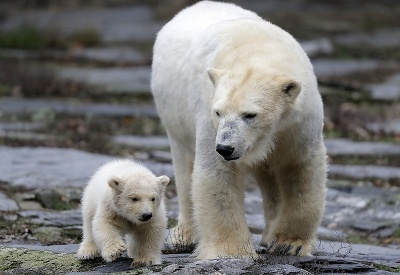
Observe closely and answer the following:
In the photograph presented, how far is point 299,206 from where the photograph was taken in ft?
21.0

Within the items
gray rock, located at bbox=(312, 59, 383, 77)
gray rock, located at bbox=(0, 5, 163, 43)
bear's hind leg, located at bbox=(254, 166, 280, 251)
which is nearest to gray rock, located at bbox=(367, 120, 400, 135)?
gray rock, located at bbox=(312, 59, 383, 77)

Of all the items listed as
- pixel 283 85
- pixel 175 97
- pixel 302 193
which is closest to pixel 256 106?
pixel 283 85

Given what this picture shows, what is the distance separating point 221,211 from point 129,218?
67 cm

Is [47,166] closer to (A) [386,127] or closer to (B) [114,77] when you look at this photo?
(A) [386,127]

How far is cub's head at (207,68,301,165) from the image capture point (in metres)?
5.31

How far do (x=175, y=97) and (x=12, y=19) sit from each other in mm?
18599

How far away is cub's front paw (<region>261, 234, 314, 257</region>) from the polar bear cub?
2.99 ft

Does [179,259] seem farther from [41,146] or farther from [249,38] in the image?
[41,146]

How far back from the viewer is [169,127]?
7445 mm

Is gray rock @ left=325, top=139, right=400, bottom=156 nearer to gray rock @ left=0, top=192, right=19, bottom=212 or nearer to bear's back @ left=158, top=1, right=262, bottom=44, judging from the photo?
bear's back @ left=158, top=1, right=262, bottom=44

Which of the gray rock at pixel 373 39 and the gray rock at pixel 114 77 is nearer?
the gray rock at pixel 114 77

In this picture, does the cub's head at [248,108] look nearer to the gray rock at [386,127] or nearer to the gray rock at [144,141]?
the gray rock at [144,141]

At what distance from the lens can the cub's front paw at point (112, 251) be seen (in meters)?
5.62

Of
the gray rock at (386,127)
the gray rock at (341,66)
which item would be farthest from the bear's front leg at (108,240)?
the gray rock at (341,66)
